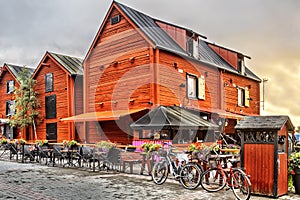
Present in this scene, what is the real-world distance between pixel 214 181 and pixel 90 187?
3256 mm

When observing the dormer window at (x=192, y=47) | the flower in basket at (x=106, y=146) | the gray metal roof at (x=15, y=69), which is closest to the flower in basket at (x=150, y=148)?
the flower in basket at (x=106, y=146)

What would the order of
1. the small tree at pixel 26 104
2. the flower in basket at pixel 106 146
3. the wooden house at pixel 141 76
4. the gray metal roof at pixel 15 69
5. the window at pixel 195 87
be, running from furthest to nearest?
the gray metal roof at pixel 15 69
the small tree at pixel 26 104
the window at pixel 195 87
the wooden house at pixel 141 76
the flower in basket at pixel 106 146

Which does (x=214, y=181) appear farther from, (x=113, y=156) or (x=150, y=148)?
(x=113, y=156)

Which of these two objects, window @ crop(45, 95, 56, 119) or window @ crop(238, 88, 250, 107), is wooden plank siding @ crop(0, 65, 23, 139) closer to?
window @ crop(45, 95, 56, 119)

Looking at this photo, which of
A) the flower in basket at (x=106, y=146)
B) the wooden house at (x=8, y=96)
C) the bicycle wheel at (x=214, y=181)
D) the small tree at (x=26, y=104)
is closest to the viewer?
the bicycle wheel at (x=214, y=181)

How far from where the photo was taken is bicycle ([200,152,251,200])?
309 inches

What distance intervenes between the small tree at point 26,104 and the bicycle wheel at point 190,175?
2001cm

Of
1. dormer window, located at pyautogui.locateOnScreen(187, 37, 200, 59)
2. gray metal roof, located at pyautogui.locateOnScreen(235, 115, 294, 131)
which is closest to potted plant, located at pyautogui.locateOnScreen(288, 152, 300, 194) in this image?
gray metal roof, located at pyautogui.locateOnScreen(235, 115, 294, 131)

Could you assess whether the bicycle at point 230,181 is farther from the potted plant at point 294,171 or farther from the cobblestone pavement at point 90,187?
the potted plant at point 294,171

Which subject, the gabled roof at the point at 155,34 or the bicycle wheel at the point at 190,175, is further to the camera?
the gabled roof at the point at 155,34

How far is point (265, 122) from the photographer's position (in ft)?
27.8

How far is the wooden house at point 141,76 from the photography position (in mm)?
18158

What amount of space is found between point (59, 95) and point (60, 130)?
2481 millimetres

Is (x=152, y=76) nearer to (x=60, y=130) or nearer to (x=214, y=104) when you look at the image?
(x=214, y=104)
